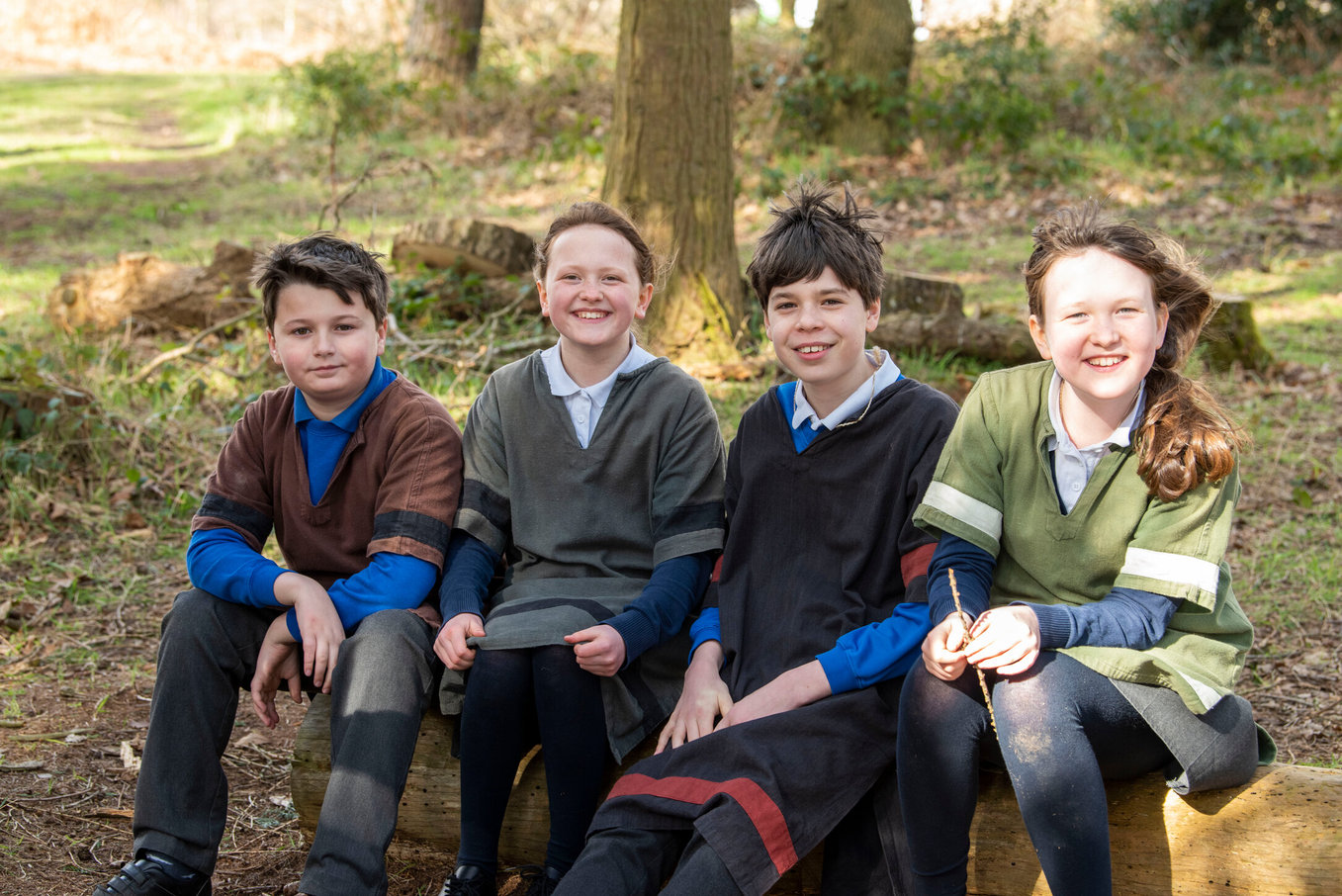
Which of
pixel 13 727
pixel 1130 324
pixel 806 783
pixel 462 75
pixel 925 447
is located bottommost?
pixel 13 727

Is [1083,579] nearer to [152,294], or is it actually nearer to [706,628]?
[706,628]

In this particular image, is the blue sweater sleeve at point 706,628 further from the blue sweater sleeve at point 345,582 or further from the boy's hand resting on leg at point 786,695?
the blue sweater sleeve at point 345,582

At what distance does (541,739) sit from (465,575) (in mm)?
446

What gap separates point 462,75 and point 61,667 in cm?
1082

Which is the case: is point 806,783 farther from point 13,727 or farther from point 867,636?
point 13,727

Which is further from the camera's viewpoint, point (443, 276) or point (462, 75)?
point (462, 75)

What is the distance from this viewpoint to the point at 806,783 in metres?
2.19

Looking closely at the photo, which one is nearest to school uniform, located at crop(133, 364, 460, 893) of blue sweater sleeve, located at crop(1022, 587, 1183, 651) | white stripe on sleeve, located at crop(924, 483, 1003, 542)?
white stripe on sleeve, located at crop(924, 483, 1003, 542)

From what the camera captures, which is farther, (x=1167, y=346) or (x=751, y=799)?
(x=1167, y=346)

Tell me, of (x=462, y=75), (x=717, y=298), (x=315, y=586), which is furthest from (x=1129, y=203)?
(x=315, y=586)

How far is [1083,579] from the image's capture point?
7.24 ft

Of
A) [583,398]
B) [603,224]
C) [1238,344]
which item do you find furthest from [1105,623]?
[1238,344]

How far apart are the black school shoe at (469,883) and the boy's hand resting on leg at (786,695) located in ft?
2.01

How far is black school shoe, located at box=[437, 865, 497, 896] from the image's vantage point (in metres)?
2.37
